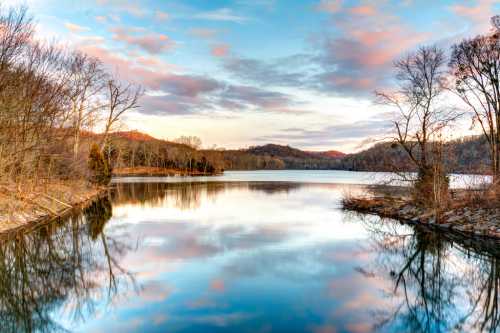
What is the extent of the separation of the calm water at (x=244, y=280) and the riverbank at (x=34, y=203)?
1200mm

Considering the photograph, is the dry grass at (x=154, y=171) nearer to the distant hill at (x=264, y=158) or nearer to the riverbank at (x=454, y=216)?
the distant hill at (x=264, y=158)

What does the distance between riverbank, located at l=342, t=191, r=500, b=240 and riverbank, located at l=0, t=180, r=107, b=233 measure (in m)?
16.6

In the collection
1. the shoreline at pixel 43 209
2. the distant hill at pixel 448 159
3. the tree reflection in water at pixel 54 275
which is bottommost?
the tree reflection in water at pixel 54 275

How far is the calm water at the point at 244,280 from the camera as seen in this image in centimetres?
605

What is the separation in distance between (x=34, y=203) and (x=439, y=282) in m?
16.2

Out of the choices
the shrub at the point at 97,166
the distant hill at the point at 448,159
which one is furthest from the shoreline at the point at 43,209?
the distant hill at the point at 448,159

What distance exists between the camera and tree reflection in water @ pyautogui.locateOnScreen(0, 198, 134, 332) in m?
6.28

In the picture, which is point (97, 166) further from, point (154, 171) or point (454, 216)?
point (154, 171)

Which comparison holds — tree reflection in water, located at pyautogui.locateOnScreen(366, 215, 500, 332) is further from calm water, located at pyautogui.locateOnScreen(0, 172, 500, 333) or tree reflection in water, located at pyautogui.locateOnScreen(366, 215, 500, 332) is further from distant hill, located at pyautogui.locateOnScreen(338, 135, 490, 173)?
distant hill, located at pyautogui.locateOnScreen(338, 135, 490, 173)

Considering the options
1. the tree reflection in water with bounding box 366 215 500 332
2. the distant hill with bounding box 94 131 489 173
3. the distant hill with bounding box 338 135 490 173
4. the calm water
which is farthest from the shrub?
the tree reflection in water with bounding box 366 215 500 332

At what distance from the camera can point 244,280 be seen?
816 cm

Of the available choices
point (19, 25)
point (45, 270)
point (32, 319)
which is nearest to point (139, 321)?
point (32, 319)

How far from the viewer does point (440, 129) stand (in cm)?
1652

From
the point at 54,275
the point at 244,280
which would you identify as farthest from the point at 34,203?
the point at 244,280
